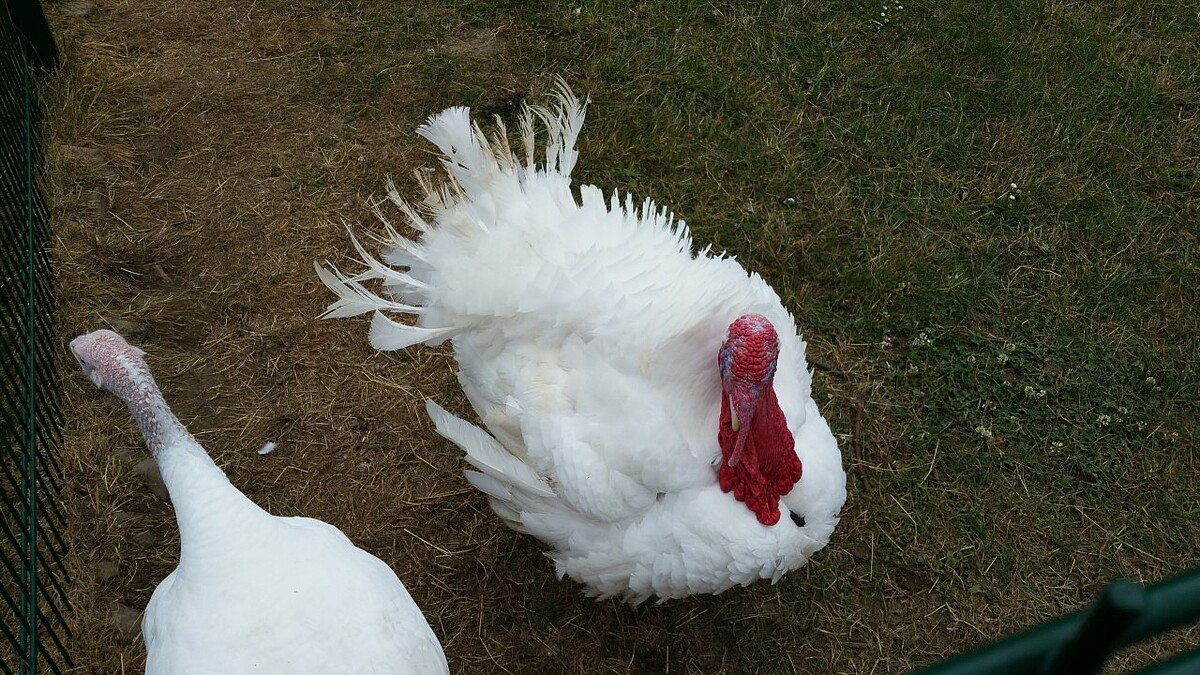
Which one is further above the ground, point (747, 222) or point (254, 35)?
point (254, 35)

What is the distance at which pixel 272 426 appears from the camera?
3.84 metres

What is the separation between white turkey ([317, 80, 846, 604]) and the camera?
2500 millimetres

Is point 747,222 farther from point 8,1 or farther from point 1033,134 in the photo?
point 8,1

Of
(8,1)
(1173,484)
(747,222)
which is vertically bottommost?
(1173,484)

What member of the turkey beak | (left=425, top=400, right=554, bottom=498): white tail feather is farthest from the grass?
the turkey beak

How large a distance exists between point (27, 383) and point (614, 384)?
2.72 metres

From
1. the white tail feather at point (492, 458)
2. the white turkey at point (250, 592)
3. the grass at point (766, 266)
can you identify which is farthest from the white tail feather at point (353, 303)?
the grass at point (766, 266)

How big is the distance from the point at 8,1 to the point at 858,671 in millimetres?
5896

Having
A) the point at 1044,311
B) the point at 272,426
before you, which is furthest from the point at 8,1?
the point at 1044,311

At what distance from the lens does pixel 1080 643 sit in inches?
28.9

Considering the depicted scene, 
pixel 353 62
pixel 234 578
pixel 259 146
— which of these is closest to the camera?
pixel 234 578

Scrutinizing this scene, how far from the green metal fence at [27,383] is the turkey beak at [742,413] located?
2481 mm

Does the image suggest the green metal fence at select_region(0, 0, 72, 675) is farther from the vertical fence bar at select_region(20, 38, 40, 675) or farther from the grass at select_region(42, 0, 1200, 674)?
the grass at select_region(42, 0, 1200, 674)

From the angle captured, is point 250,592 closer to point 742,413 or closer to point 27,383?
point 742,413
